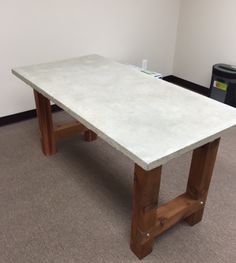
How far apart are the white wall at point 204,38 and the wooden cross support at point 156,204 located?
1.95 m

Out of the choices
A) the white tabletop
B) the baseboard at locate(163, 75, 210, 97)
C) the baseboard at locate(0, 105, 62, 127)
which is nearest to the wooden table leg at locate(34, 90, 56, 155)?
the white tabletop

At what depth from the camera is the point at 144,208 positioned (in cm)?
131

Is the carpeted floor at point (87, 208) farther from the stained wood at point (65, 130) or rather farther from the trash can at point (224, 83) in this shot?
the trash can at point (224, 83)

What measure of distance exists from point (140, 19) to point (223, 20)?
857 mm

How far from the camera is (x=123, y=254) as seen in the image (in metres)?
1.49

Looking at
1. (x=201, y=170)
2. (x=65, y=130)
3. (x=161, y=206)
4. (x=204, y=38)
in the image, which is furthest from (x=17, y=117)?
(x=204, y=38)

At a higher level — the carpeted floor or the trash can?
the trash can

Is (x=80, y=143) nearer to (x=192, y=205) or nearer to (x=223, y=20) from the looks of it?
(x=192, y=205)

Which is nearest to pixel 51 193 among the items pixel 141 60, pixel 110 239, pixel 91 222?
pixel 91 222

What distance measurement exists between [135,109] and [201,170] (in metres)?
0.45

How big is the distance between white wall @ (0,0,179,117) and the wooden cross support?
1767 millimetres

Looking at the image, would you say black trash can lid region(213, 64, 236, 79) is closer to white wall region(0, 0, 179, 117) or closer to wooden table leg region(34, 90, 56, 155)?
white wall region(0, 0, 179, 117)

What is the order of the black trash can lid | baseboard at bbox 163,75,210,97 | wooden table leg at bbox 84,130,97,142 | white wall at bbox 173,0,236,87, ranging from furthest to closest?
baseboard at bbox 163,75,210,97 < white wall at bbox 173,0,236,87 < the black trash can lid < wooden table leg at bbox 84,130,97,142

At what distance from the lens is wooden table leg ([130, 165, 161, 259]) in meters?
1.23
